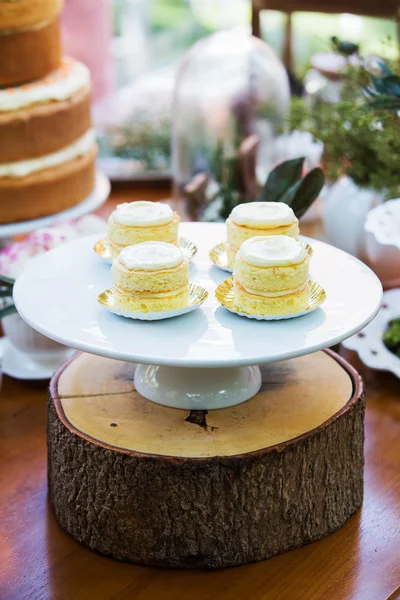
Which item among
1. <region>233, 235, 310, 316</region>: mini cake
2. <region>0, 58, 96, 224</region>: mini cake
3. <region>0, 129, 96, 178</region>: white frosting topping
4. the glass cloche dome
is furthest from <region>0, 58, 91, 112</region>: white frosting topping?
<region>233, 235, 310, 316</region>: mini cake

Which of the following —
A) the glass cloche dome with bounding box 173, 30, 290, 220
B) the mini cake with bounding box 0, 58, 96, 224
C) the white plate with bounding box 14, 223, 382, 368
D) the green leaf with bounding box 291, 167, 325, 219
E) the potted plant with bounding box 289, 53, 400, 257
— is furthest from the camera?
the glass cloche dome with bounding box 173, 30, 290, 220

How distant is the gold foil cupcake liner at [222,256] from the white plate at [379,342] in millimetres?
543

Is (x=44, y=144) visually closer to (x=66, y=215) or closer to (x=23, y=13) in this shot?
(x=66, y=215)

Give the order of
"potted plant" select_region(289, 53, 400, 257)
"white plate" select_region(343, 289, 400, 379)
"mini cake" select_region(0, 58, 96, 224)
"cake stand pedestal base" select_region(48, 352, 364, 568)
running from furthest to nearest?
"potted plant" select_region(289, 53, 400, 257) < "mini cake" select_region(0, 58, 96, 224) < "white plate" select_region(343, 289, 400, 379) < "cake stand pedestal base" select_region(48, 352, 364, 568)

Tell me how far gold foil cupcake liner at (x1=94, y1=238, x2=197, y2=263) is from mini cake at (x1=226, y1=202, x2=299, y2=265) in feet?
0.28

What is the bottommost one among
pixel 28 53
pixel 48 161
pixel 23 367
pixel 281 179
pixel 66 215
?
pixel 23 367

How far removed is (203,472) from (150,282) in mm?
292

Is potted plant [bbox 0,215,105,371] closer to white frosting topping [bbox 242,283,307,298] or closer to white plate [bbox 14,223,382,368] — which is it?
white plate [bbox 14,223,382,368]

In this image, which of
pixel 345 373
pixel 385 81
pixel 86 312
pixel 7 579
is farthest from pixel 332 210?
pixel 7 579

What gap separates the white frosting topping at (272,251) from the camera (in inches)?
51.0

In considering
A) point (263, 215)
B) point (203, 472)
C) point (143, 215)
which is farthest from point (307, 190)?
point (203, 472)

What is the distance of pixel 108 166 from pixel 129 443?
1972 millimetres

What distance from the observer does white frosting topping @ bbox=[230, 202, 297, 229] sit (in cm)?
144

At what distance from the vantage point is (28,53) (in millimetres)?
2080
